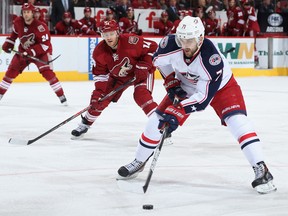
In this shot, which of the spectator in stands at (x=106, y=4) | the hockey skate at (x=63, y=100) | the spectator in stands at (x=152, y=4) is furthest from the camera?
the spectator in stands at (x=152, y=4)

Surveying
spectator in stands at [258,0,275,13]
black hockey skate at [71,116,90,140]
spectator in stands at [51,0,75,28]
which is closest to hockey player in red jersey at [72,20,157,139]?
black hockey skate at [71,116,90,140]

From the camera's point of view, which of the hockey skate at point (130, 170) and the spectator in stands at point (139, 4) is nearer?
the hockey skate at point (130, 170)

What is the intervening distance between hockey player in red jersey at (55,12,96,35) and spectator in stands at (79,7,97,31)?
105 millimetres

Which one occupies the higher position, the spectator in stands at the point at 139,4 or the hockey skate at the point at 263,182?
the spectator in stands at the point at 139,4

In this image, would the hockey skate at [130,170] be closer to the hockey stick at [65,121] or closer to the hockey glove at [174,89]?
the hockey glove at [174,89]

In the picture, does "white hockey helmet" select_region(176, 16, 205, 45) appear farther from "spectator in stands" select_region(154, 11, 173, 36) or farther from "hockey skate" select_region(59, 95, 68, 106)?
"spectator in stands" select_region(154, 11, 173, 36)

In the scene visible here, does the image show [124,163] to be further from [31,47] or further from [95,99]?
[31,47]

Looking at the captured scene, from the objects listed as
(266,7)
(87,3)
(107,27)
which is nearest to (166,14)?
(87,3)

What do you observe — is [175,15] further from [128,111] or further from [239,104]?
[239,104]

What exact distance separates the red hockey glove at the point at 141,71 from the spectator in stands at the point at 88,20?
740 cm

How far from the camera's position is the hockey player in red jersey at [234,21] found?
A: 14.5m

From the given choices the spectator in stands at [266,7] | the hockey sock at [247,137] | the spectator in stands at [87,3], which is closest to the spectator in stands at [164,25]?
the spectator in stands at [87,3]

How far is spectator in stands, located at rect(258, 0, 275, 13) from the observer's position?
15055 millimetres

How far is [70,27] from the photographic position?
1250 centimetres
